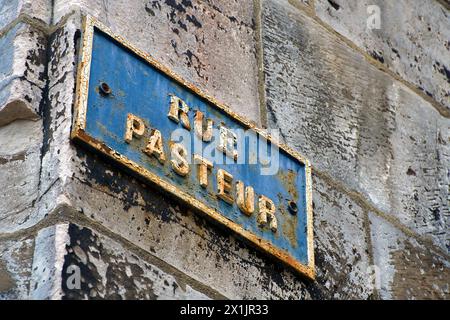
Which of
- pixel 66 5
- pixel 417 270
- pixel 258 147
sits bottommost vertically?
pixel 417 270

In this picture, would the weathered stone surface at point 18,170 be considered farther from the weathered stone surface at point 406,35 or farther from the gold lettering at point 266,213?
the weathered stone surface at point 406,35

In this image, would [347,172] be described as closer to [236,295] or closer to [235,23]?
[235,23]

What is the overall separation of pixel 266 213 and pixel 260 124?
0.78ft

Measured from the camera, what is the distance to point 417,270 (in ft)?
7.88

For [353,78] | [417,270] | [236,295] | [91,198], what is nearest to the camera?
[91,198]

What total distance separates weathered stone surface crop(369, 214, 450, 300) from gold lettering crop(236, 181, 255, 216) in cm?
35

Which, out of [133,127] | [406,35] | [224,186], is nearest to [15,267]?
[133,127]

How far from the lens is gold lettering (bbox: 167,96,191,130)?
2.06m

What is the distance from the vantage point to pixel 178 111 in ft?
6.81

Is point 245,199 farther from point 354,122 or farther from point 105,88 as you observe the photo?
point 354,122

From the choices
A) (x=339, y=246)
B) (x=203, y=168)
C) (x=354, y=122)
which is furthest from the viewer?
(x=354, y=122)

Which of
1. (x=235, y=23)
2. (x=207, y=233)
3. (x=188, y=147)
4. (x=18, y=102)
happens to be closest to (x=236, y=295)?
(x=207, y=233)

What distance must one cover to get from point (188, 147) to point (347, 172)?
1.59ft

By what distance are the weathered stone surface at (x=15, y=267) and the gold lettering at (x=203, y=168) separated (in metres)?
0.34
